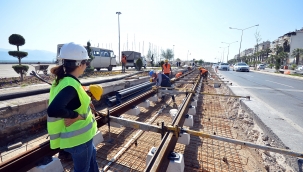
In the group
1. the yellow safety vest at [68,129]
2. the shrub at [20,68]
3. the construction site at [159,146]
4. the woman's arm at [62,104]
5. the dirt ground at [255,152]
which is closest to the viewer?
the woman's arm at [62,104]

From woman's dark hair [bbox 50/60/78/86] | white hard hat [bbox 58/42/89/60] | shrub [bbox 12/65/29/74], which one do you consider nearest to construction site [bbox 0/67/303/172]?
woman's dark hair [bbox 50/60/78/86]

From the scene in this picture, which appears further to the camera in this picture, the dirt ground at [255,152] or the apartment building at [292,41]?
the apartment building at [292,41]

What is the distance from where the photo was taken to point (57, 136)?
62.0 inches

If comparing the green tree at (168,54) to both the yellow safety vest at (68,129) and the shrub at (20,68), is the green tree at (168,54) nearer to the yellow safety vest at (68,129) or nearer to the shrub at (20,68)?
the shrub at (20,68)

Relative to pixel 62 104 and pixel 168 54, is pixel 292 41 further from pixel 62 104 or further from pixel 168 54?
pixel 62 104

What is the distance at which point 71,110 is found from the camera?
146cm

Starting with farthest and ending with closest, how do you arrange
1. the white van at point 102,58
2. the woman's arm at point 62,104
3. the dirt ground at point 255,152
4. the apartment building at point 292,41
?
1. the apartment building at point 292,41
2. the white van at point 102,58
3. the dirt ground at point 255,152
4. the woman's arm at point 62,104

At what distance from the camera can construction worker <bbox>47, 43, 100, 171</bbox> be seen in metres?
1.42

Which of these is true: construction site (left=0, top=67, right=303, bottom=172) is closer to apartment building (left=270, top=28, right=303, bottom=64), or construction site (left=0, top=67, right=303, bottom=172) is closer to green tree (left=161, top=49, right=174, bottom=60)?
green tree (left=161, top=49, right=174, bottom=60)

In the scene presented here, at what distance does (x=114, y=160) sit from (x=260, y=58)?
11344 cm

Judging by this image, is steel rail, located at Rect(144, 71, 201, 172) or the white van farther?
the white van

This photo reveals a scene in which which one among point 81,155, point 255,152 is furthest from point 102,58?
point 81,155

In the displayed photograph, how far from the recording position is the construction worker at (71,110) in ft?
4.67

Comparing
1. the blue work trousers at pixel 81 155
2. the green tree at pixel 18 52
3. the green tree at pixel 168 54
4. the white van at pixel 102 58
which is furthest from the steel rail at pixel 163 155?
the green tree at pixel 168 54
